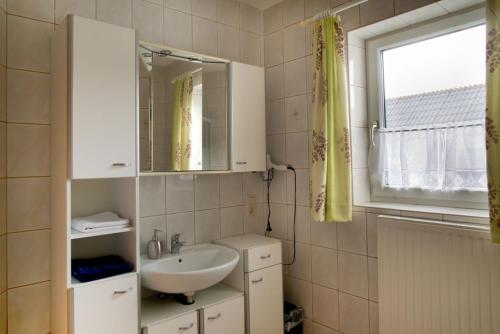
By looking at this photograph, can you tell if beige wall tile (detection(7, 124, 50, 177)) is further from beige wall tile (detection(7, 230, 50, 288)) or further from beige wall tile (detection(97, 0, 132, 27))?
beige wall tile (detection(97, 0, 132, 27))

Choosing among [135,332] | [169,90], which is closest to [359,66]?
[169,90]

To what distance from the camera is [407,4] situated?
186cm

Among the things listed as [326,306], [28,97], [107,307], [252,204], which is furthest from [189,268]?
[28,97]

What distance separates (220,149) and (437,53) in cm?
138

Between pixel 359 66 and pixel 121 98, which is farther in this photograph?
pixel 359 66

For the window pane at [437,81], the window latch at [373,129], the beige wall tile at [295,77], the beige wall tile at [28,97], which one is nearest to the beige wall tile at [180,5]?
the beige wall tile at [295,77]

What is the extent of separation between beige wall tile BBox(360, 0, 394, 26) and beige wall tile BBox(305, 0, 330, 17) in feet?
0.85

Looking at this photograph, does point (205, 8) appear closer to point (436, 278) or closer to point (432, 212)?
point (432, 212)

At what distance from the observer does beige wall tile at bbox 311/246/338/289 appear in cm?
224

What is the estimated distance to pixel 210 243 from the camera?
235 cm

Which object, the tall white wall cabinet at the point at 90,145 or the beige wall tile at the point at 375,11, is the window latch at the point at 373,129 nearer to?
the beige wall tile at the point at 375,11

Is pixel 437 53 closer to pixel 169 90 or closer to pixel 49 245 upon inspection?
pixel 169 90

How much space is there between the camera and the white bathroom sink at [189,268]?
172 centimetres

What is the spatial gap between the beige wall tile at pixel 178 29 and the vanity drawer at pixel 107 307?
1.45 meters
